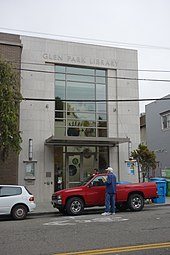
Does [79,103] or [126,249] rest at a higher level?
[79,103]

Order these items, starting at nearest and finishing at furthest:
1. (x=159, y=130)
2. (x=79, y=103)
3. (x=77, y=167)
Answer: (x=77, y=167) < (x=79, y=103) < (x=159, y=130)

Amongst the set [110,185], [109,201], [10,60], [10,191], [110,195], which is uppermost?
[10,60]

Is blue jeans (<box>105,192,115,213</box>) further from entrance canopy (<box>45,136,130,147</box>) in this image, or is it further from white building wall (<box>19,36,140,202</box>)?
white building wall (<box>19,36,140,202</box>)

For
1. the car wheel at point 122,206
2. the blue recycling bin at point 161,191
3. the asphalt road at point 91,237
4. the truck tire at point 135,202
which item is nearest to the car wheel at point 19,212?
the asphalt road at point 91,237

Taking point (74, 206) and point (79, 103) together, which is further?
point (79, 103)

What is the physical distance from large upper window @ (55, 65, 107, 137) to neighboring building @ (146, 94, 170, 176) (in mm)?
11259

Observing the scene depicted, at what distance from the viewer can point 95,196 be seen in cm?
1369

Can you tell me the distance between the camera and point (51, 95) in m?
19.9

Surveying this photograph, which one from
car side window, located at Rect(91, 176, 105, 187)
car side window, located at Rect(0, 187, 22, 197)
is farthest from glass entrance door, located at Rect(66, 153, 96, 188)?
car side window, located at Rect(0, 187, 22, 197)

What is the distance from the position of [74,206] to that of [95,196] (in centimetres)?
99

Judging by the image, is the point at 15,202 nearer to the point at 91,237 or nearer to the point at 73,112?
the point at 91,237

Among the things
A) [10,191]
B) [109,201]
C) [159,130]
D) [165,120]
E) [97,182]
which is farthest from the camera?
[159,130]

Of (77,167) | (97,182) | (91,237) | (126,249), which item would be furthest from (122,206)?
(126,249)

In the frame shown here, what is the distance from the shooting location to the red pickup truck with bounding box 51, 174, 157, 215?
13300mm
